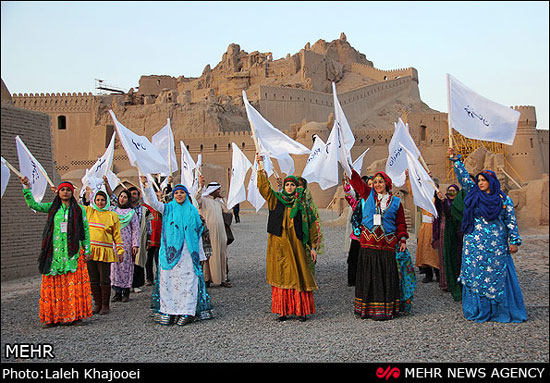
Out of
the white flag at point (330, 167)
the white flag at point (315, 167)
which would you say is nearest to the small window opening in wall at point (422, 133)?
the white flag at point (315, 167)

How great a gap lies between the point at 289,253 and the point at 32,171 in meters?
3.20

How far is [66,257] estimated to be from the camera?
17.8ft

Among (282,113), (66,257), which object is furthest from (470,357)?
(282,113)

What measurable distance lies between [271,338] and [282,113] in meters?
34.5

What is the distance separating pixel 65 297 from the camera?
549 cm

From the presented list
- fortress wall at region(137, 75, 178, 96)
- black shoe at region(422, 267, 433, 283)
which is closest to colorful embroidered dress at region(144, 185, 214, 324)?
black shoe at region(422, 267, 433, 283)

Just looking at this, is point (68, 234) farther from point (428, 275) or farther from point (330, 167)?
point (428, 275)

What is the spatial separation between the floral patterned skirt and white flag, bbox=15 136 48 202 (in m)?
0.97

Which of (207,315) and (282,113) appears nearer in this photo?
(207,315)

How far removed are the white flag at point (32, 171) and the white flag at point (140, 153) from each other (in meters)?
1.04

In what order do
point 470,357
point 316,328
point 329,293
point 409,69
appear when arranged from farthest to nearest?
point 409,69 < point 329,293 < point 316,328 < point 470,357

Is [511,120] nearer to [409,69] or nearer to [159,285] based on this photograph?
[159,285]

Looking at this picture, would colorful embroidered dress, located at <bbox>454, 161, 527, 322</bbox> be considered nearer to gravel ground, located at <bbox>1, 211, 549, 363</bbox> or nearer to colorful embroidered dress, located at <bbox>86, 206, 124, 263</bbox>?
gravel ground, located at <bbox>1, 211, 549, 363</bbox>

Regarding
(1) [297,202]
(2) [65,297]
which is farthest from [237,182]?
(2) [65,297]
